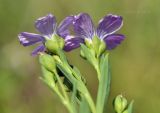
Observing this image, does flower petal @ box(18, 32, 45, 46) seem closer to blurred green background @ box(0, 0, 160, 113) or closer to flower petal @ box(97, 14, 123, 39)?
flower petal @ box(97, 14, 123, 39)

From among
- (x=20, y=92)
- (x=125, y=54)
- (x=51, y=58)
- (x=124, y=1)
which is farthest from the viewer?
(x=124, y=1)

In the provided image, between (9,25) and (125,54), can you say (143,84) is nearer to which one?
(125,54)

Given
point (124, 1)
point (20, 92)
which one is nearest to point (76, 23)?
point (20, 92)

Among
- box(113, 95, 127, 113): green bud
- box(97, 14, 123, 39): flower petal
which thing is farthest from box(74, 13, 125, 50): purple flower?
box(113, 95, 127, 113): green bud

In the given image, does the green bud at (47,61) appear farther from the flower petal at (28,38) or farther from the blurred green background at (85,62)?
the blurred green background at (85,62)

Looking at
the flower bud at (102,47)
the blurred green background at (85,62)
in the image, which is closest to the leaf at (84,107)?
the flower bud at (102,47)

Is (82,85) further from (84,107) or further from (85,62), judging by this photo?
(85,62)

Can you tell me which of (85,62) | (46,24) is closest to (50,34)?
(46,24)
